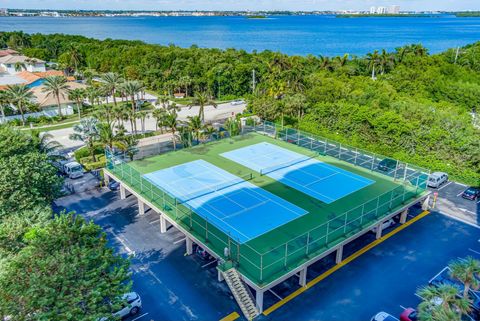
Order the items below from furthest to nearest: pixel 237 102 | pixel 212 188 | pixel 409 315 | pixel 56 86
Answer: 1. pixel 237 102
2. pixel 56 86
3. pixel 212 188
4. pixel 409 315

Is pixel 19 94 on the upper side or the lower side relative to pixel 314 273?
upper

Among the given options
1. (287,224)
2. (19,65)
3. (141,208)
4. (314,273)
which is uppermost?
(19,65)

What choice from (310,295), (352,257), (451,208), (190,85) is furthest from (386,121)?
(190,85)

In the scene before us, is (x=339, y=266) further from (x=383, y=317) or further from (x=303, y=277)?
(x=383, y=317)

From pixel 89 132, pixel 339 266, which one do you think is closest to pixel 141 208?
pixel 89 132

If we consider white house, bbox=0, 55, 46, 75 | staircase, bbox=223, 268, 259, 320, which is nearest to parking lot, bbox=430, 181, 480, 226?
staircase, bbox=223, 268, 259, 320

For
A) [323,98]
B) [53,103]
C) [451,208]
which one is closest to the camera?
[451,208]

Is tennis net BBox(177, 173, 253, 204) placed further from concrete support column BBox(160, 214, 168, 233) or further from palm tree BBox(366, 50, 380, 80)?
palm tree BBox(366, 50, 380, 80)

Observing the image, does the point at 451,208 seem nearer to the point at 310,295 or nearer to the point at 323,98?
the point at 310,295
